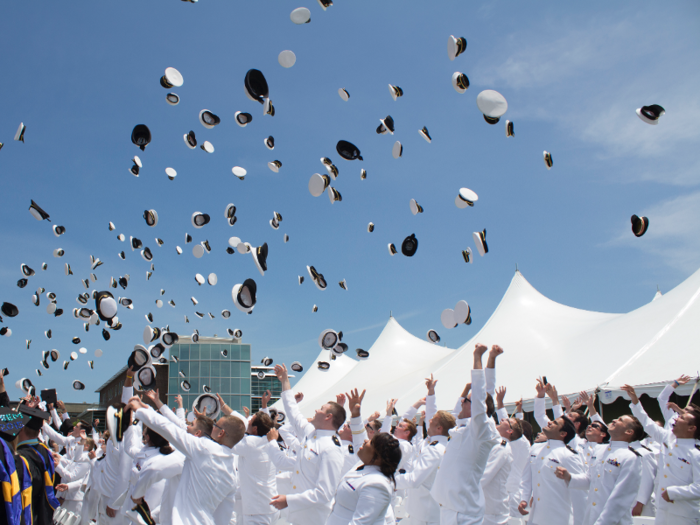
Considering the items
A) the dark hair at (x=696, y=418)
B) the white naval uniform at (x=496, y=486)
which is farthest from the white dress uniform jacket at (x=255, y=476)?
the dark hair at (x=696, y=418)

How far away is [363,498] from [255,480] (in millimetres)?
3627

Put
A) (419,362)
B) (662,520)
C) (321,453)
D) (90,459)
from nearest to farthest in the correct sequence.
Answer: (321,453) < (662,520) < (90,459) < (419,362)

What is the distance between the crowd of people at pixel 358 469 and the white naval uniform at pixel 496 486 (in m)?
0.01

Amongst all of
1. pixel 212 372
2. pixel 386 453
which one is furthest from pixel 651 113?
pixel 212 372

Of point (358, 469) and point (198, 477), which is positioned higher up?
point (358, 469)

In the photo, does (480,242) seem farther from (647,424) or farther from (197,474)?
(197,474)

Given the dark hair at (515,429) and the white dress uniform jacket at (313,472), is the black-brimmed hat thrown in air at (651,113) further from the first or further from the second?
the white dress uniform jacket at (313,472)

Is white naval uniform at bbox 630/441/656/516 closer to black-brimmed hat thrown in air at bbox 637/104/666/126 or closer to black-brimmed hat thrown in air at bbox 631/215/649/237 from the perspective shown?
black-brimmed hat thrown in air at bbox 631/215/649/237

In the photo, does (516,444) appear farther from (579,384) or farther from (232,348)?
(232,348)

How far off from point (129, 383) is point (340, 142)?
5.45 meters

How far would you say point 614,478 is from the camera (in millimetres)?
5309

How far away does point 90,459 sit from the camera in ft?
29.6

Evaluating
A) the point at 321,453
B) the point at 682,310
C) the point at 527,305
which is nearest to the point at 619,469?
the point at 321,453

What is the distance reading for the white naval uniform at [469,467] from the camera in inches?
178
